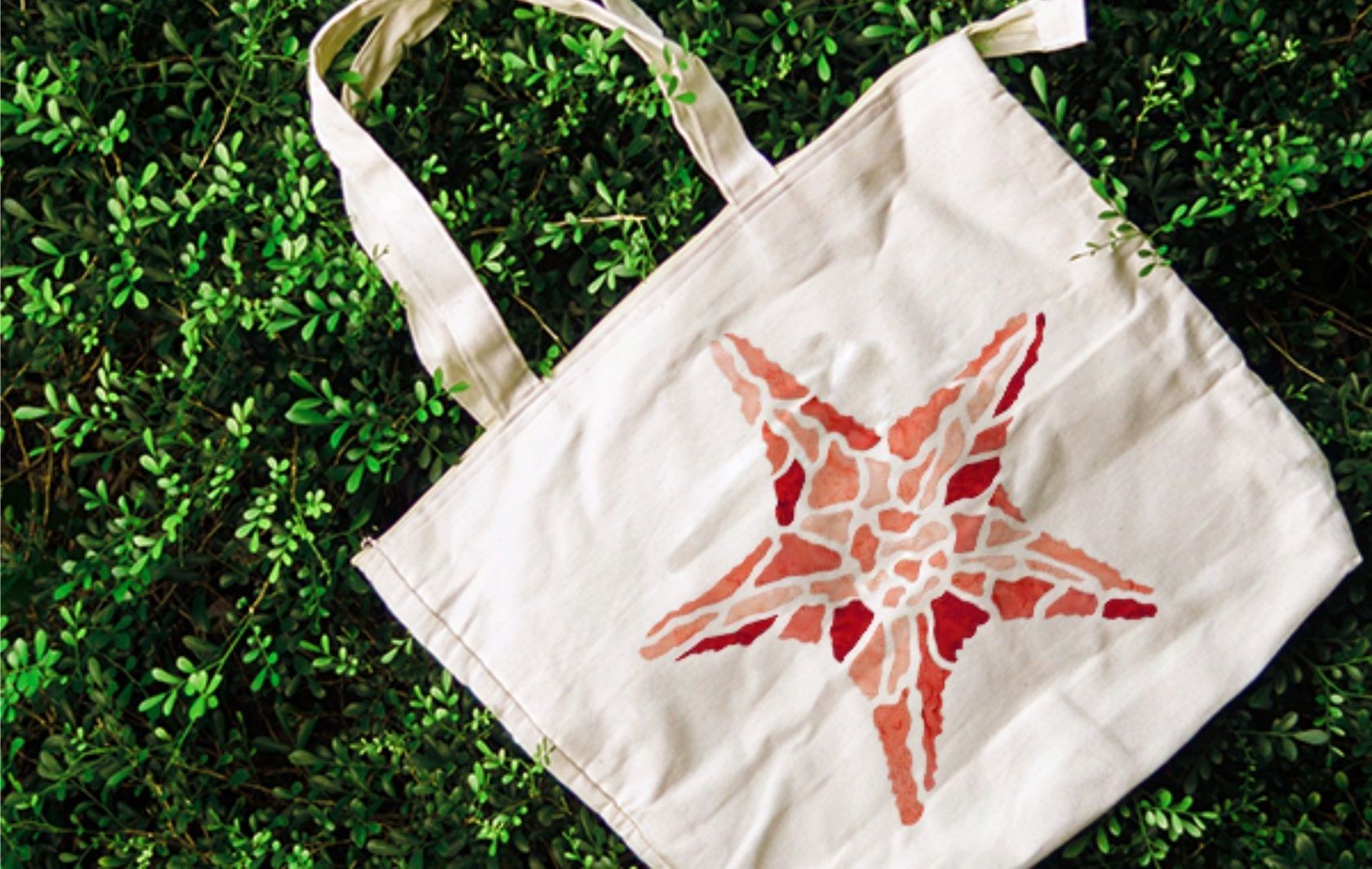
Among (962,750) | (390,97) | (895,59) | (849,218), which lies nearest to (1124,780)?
(962,750)

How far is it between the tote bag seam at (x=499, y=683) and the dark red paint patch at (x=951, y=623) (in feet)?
1.03

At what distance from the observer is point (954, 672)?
1.05 m

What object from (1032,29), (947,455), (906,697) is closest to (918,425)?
(947,455)

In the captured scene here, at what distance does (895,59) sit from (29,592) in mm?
976

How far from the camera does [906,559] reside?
105 centimetres

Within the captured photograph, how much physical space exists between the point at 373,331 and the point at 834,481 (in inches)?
17.9

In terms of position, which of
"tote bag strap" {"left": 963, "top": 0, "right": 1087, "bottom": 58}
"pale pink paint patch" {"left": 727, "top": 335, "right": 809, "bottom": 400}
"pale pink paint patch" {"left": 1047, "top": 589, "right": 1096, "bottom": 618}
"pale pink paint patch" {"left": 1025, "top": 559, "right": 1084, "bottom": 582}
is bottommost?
"pale pink paint patch" {"left": 1047, "top": 589, "right": 1096, "bottom": 618}

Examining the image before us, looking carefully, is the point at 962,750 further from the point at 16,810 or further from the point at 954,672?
the point at 16,810

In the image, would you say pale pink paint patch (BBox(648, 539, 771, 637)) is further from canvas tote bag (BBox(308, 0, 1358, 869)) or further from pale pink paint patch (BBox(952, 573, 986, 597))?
pale pink paint patch (BBox(952, 573, 986, 597))

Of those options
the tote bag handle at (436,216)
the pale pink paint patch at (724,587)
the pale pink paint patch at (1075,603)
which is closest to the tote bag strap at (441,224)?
the tote bag handle at (436,216)

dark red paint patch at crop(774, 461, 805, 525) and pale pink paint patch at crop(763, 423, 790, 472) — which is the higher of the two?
pale pink paint patch at crop(763, 423, 790, 472)

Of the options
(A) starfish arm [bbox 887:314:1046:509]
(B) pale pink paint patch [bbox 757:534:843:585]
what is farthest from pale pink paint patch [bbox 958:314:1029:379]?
(B) pale pink paint patch [bbox 757:534:843:585]

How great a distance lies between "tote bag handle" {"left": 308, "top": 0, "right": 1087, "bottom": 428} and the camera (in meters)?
1.06

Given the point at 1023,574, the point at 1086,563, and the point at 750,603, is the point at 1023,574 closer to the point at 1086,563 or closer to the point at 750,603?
the point at 1086,563
